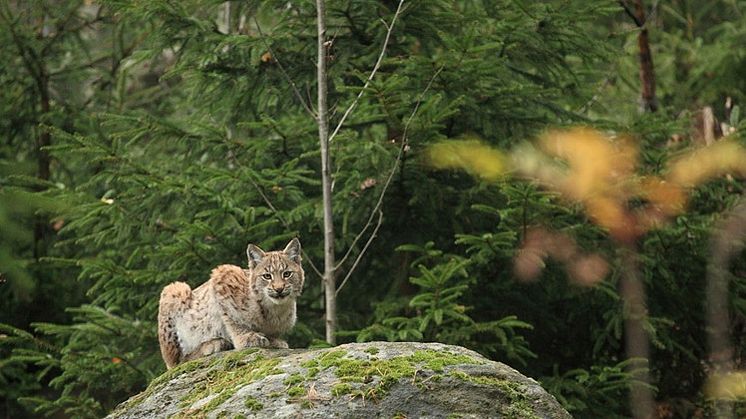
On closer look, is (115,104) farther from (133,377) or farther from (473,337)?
(473,337)

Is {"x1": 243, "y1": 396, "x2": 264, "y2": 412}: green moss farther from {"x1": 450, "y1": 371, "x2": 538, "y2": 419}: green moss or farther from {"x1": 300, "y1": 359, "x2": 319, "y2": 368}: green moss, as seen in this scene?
{"x1": 450, "y1": 371, "x2": 538, "y2": 419}: green moss

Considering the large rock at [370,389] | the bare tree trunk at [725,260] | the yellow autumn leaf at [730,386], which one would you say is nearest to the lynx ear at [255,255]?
the large rock at [370,389]

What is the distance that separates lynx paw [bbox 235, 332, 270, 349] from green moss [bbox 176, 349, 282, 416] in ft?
1.06

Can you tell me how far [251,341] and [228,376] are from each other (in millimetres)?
685

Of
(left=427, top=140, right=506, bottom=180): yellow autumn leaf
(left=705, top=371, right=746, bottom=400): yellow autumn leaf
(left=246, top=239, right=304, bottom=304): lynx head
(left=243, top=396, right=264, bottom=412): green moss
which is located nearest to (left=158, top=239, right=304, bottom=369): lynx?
(left=246, top=239, right=304, bottom=304): lynx head

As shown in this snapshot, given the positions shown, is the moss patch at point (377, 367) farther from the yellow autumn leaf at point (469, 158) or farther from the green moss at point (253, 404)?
the yellow autumn leaf at point (469, 158)

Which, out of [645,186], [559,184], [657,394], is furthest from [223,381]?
[657,394]

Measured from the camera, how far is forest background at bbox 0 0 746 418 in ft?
27.4

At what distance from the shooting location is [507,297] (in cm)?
899

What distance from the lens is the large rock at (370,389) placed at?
5020 millimetres

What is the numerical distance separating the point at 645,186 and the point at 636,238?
0.48m

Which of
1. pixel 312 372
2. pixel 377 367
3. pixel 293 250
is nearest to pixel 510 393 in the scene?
pixel 377 367

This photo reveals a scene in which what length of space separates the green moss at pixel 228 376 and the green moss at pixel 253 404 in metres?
0.17

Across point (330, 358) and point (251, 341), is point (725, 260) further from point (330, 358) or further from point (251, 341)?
point (330, 358)
